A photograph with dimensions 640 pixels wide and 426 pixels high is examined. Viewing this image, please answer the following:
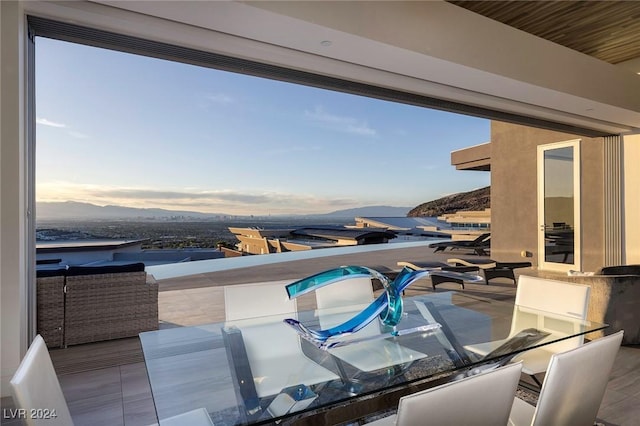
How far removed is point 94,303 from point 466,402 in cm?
324

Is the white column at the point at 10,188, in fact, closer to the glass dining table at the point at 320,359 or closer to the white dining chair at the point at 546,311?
the glass dining table at the point at 320,359

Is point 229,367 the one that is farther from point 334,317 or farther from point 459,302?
point 459,302

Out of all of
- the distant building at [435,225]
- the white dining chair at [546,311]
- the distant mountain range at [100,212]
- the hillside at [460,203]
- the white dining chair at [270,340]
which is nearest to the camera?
the white dining chair at [270,340]

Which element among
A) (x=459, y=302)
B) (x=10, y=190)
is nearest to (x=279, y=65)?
(x=10, y=190)

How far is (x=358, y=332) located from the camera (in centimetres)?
193

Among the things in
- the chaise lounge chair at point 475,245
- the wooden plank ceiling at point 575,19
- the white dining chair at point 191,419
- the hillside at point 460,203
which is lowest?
the chaise lounge chair at point 475,245

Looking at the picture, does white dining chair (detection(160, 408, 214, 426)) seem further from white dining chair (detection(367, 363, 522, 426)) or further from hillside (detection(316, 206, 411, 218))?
hillside (detection(316, 206, 411, 218))

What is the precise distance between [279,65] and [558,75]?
304cm

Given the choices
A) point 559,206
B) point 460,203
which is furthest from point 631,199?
point 460,203

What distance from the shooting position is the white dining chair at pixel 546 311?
199 centimetres

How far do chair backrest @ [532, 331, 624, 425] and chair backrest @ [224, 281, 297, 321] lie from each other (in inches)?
54.1

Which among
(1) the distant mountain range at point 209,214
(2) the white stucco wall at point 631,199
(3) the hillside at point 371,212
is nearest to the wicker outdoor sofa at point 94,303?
(1) the distant mountain range at point 209,214

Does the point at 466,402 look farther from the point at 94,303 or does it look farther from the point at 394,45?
the point at 94,303

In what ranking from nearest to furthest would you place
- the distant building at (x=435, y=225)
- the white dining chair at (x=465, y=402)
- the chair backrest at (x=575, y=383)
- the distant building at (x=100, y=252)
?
the white dining chair at (x=465, y=402)
the chair backrest at (x=575, y=383)
the distant building at (x=100, y=252)
the distant building at (x=435, y=225)
